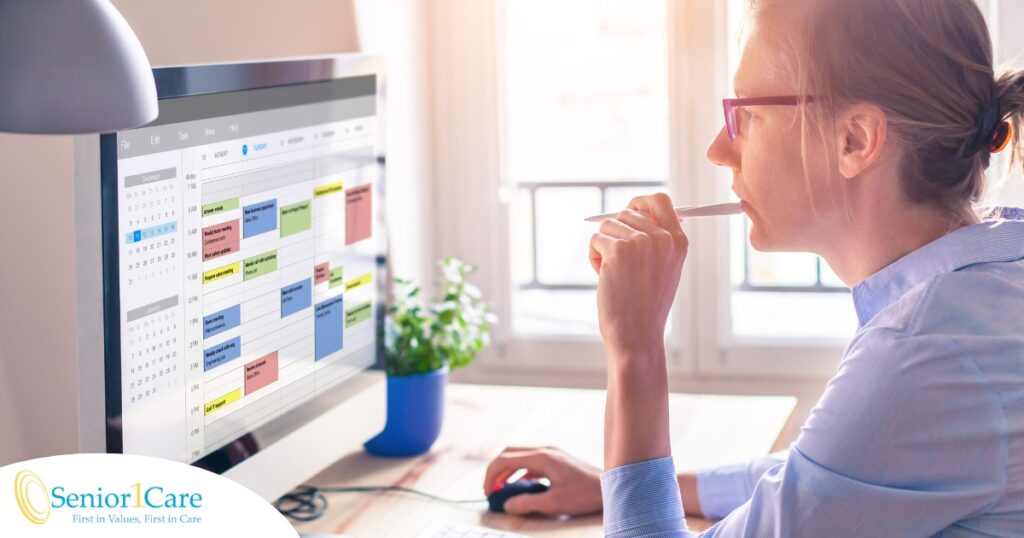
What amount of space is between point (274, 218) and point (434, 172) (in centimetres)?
159

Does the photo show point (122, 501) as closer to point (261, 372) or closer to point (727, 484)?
point (261, 372)

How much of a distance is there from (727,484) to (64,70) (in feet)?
3.20

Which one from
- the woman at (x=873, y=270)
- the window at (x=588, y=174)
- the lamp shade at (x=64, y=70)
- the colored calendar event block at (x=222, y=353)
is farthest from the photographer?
the window at (x=588, y=174)

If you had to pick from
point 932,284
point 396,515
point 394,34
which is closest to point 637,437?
point 932,284

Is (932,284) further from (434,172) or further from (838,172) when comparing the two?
(434,172)

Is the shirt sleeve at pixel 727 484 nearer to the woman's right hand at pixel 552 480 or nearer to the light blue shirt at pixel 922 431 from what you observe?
the woman's right hand at pixel 552 480

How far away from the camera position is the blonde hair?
102cm

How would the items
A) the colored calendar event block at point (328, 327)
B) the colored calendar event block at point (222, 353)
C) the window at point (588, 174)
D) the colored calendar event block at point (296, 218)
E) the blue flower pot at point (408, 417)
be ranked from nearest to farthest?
the colored calendar event block at point (222, 353)
the colored calendar event block at point (296, 218)
the colored calendar event block at point (328, 327)
the blue flower pot at point (408, 417)
the window at point (588, 174)

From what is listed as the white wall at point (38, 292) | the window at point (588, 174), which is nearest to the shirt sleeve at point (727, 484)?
the white wall at point (38, 292)

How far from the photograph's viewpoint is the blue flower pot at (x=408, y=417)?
1.63m

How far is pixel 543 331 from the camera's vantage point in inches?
112

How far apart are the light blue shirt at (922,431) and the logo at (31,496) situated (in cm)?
58

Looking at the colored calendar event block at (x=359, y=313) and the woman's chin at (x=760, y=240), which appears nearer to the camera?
the woman's chin at (x=760, y=240)

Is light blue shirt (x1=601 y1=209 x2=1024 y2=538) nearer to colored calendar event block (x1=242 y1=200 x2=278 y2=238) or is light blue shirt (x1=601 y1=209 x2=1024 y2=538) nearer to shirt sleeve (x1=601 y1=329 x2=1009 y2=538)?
shirt sleeve (x1=601 y1=329 x2=1009 y2=538)
